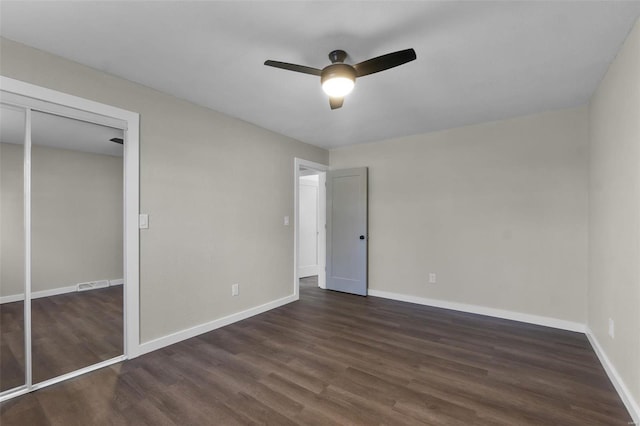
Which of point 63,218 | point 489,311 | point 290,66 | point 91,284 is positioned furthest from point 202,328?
point 489,311

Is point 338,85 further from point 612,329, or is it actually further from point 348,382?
point 612,329

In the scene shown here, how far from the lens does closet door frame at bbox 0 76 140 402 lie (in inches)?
80.7

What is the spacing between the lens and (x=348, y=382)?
7.21ft

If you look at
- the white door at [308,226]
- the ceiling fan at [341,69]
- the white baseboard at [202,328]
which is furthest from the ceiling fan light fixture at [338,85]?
the white door at [308,226]

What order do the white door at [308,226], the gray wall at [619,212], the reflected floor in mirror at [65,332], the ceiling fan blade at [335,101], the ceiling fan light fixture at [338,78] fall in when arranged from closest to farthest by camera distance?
the gray wall at [619,212]
the ceiling fan light fixture at [338,78]
the reflected floor in mirror at [65,332]
the ceiling fan blade at [335,101]
the white door at [308,226]

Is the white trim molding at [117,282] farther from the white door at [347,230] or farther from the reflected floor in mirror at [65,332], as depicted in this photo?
the white door at [347,230]

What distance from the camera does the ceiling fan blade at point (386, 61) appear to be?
1729 millimetres

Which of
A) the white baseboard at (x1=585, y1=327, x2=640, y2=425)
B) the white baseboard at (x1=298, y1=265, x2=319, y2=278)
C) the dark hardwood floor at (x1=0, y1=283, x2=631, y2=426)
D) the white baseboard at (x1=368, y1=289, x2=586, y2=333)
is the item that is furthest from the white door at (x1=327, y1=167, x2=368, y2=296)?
the white baseboard at (x1=585, y1=327, x2=640, y2=425)

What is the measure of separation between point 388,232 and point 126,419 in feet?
12.2

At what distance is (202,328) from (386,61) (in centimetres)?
314

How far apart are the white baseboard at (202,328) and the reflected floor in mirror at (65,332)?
0.80ft

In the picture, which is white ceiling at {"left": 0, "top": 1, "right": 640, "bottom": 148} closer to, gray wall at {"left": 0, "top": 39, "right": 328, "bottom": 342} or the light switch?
gray wall at {"left": 0, "top": 39, "right": 328, "bottom": 342}

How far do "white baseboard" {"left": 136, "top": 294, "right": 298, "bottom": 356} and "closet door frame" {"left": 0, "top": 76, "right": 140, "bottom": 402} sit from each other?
11 centimetres

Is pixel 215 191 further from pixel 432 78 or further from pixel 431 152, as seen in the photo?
pixel 431 152
